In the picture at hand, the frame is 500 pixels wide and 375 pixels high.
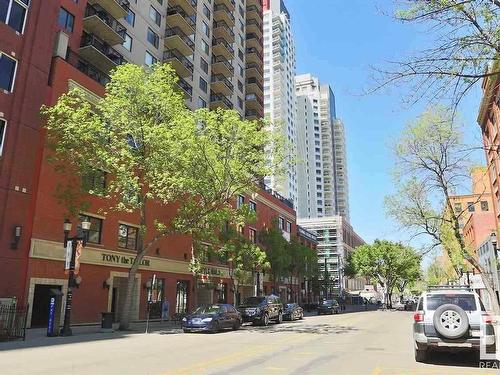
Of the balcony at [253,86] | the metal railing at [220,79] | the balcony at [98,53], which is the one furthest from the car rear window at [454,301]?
the balcony at [253,86]

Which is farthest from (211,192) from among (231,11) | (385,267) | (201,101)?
(385,267)

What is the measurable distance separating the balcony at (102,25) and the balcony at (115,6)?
11.7 inches

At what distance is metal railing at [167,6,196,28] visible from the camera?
44344mm

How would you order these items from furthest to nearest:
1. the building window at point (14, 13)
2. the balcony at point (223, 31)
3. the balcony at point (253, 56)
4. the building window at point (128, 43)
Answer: the balcony at point (253, 56) → the balcony at point (223, 31) → the building window at point (128, 43) → the building window at point (14, 13)

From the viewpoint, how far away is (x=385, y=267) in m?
77.0

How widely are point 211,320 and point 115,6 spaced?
25.0m

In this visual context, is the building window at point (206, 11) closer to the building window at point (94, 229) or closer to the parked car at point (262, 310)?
the building window at point (94, 229)

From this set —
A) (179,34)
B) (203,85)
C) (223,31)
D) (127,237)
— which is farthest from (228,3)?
(127,237)

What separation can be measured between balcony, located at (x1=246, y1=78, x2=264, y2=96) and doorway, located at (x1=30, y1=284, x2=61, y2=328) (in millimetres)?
44674

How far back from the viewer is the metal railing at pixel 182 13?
145ft

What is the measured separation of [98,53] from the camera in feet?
104

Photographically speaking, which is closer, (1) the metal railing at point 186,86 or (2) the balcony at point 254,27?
(1) the metal railing at point 186,86

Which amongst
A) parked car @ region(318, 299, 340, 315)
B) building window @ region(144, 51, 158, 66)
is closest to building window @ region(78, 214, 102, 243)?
building window @ region(144, 51, 158, 66)

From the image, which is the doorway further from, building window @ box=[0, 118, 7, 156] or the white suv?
the white suv
